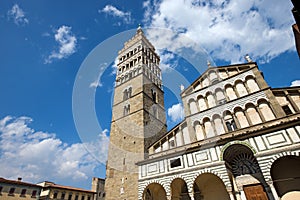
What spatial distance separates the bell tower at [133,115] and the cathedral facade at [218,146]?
12 centimetres

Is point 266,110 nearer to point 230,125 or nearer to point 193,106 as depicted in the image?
point 230,125

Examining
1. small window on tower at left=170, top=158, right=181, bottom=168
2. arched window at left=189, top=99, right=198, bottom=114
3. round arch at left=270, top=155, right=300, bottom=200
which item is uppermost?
arched window at left=189, top=99, right=198, bottom=114

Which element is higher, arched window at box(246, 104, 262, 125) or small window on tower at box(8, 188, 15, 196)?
arched window at box(246, 104, 262, 125)

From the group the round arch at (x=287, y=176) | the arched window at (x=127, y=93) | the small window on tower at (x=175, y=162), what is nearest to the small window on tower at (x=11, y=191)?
the arched window at (x=127, y=93)

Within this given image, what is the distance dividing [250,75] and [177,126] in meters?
7.64

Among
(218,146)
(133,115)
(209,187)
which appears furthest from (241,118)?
(133,115)

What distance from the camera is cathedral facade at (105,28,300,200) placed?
10.8 meters

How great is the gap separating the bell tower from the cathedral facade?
122 millimetres

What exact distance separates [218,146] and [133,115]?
11865 mm

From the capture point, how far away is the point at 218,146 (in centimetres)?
1233

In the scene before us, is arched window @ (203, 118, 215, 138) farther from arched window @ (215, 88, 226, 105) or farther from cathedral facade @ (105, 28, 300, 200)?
arched window @ (215, 88, 226, 105)

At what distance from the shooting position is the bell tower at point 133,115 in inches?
722

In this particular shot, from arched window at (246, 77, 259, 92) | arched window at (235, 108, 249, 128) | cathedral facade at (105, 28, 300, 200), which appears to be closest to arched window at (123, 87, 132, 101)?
cathedral facade at (105, 28, 300, 200)

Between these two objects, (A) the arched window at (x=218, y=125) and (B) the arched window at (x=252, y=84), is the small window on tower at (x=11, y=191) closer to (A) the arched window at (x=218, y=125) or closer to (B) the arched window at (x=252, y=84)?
(A) the arched window at (x=218, y=125)
